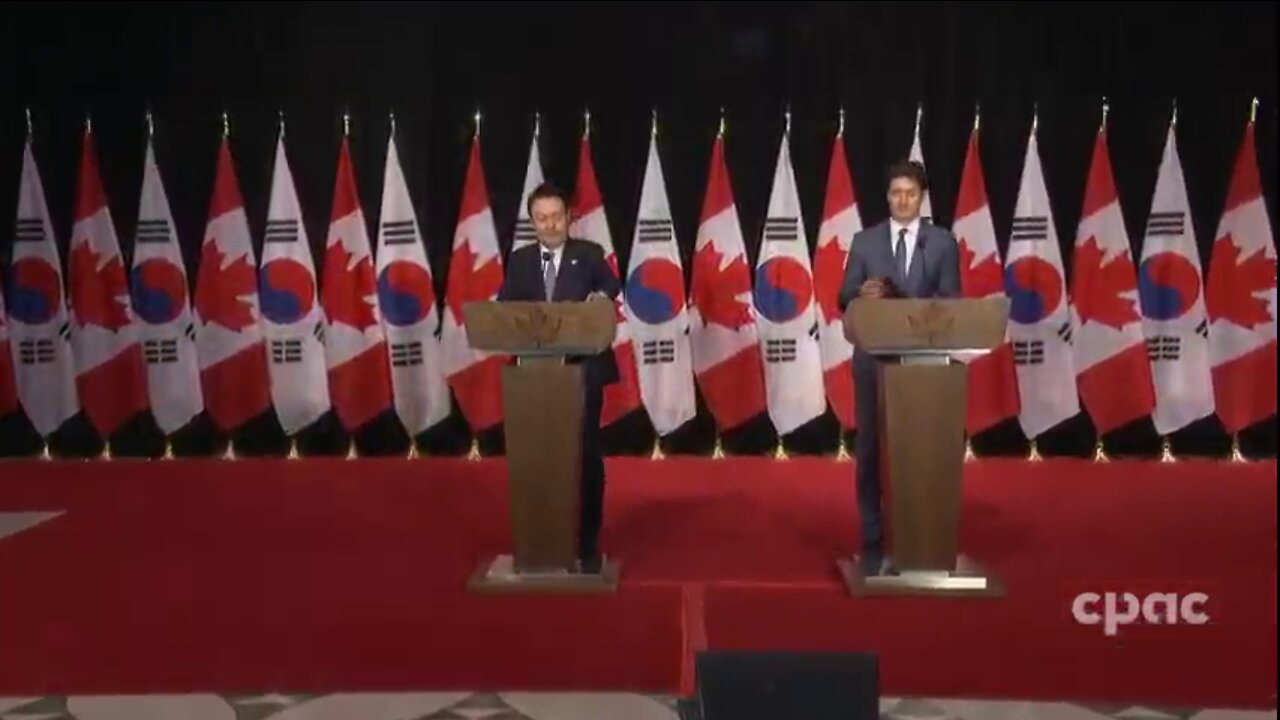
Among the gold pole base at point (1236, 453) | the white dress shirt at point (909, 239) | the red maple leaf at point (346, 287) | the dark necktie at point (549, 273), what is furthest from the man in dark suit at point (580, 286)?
the gold pole base at point (1236, 453)

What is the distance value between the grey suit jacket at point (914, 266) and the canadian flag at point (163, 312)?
3.27 metres

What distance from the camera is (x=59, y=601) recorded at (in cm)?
368

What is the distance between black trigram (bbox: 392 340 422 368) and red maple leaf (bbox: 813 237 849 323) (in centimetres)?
177

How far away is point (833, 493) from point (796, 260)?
111 cm

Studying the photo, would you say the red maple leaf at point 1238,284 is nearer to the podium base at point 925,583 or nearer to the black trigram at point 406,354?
the podium base at point 925,583

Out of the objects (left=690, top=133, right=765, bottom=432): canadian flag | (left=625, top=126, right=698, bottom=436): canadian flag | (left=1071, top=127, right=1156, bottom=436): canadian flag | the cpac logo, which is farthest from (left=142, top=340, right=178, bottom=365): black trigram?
the cpac logo

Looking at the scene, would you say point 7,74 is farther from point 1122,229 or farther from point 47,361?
point 1122,229

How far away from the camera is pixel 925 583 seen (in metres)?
3.77

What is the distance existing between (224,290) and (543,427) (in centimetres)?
258

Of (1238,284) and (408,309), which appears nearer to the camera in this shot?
(1238,284)

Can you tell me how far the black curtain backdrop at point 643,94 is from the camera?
19.1ft

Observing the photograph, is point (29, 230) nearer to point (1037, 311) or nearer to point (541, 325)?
point (541, 325)

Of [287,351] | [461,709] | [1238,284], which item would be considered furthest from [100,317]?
[1238,284]

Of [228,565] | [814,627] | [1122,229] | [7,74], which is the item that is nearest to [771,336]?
[1122,229]
